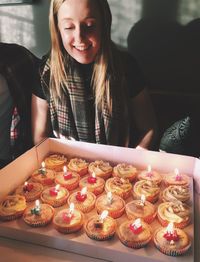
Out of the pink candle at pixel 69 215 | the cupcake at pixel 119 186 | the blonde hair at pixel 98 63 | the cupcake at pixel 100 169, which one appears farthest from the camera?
the blonde hair at pixel 98 63

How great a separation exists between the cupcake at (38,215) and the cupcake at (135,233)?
0.28 meters

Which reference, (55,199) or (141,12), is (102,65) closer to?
(141,12)

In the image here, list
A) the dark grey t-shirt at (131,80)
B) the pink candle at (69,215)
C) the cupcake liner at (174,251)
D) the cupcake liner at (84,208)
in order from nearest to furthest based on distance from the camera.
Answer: the cupcake liner at (174,251)
the pink candle at (69,215)
the cupcake liner at (84,208)
the dark grey t-shirt at (131,80)

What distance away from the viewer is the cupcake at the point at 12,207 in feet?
3.48

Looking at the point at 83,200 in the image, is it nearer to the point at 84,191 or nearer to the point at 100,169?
the point at 84,191

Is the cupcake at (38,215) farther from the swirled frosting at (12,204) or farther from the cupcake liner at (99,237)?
the cupcake liner at (99,237)

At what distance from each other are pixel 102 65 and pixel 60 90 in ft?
0.99

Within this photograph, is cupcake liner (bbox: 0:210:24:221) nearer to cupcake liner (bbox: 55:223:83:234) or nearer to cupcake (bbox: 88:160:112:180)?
cupcake liner (bbox: 55:223:83:234)

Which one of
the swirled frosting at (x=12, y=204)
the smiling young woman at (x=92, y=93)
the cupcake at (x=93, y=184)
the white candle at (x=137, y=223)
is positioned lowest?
the cupcake at (x=93, y=184)

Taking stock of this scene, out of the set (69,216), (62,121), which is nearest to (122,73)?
(62,121)

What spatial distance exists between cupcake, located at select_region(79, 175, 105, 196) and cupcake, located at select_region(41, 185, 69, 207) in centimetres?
9

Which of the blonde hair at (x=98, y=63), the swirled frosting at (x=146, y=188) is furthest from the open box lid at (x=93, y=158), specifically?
the blonde hair at (x=98, y=63)

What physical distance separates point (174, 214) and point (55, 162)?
0.64 m

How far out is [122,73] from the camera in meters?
1.68
